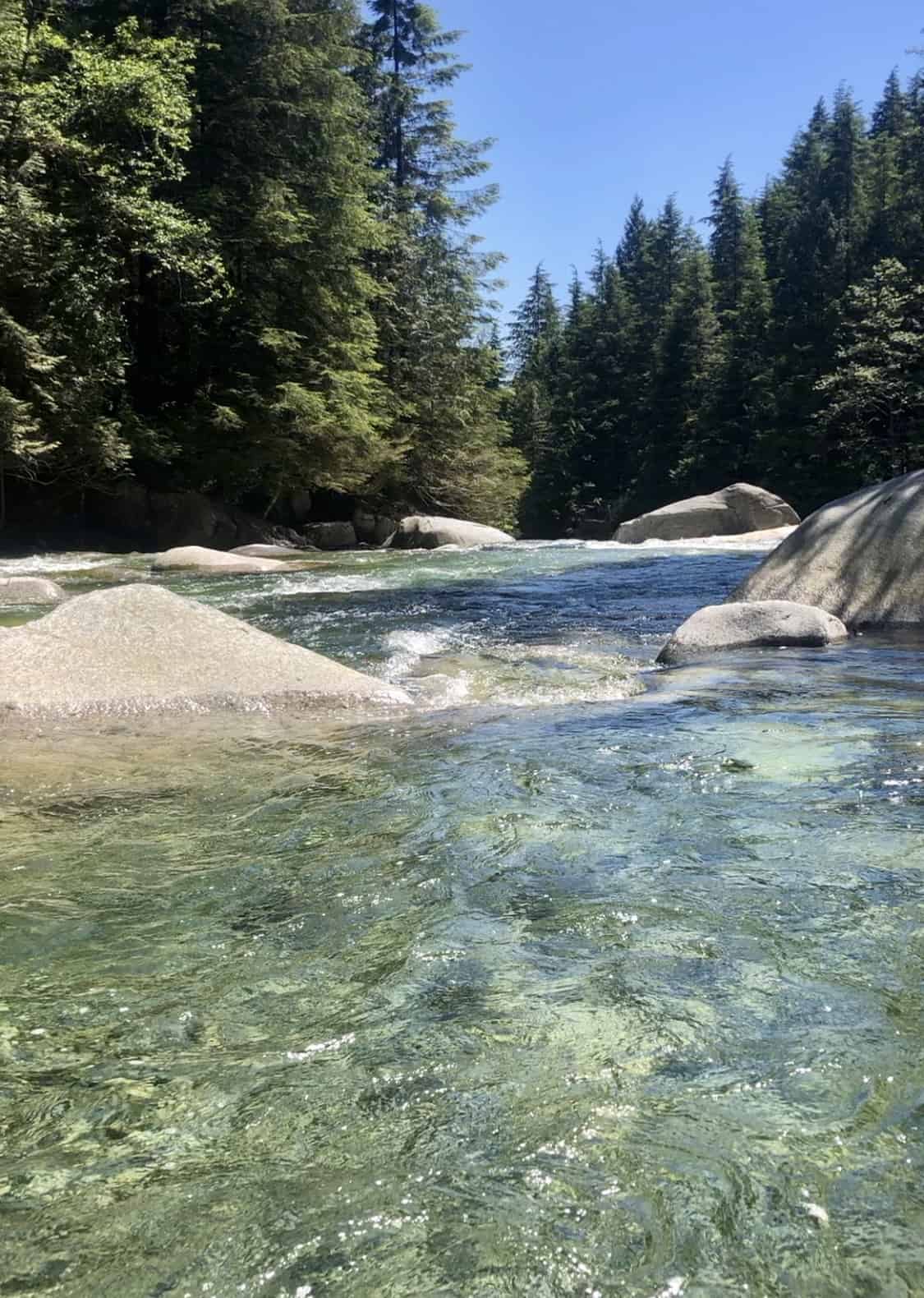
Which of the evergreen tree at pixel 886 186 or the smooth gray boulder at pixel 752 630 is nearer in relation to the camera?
the smooth gray boulder at pixel 752 630

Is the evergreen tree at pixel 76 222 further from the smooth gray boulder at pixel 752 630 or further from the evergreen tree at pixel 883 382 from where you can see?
the evergreen tree at pixel 883 382

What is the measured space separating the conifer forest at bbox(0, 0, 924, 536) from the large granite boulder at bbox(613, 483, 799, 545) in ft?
21.9

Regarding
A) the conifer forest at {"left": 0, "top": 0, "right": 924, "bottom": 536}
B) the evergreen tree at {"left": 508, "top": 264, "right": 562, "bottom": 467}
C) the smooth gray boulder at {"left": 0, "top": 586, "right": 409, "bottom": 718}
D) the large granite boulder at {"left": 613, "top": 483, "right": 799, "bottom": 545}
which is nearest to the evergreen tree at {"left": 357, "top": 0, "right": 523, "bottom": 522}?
the conifer forest at {"left": 0, "top": 0, "right": 924, "bottom": 536}

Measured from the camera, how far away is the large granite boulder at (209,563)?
49.9 ft

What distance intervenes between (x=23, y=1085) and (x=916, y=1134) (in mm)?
1635

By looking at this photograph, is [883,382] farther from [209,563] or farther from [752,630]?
[752,630]

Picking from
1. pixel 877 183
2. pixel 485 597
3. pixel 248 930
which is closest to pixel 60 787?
pixel 248 930

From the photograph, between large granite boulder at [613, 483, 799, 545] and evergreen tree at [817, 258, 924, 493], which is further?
evergreen tree at [817, 258, 924, 493]

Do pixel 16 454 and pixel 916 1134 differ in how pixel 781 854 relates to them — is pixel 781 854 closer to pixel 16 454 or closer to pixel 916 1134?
pixel 916 1134

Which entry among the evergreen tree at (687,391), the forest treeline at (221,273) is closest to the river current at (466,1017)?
the forest treeline at (221,273)

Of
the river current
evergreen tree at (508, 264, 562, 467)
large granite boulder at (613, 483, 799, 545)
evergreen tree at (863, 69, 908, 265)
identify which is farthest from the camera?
evergreen tree at (508, 264, 562, 467)

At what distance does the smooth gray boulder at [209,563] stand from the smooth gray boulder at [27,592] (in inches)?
169

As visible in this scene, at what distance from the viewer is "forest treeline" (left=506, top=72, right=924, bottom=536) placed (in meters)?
33.3

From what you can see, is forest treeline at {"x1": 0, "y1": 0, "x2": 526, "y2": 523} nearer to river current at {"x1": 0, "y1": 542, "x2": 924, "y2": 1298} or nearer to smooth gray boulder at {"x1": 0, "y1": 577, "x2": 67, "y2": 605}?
smooth gray boulder at {"x1": 0, "y1": 577, "x2": 67, "y2": 605}
